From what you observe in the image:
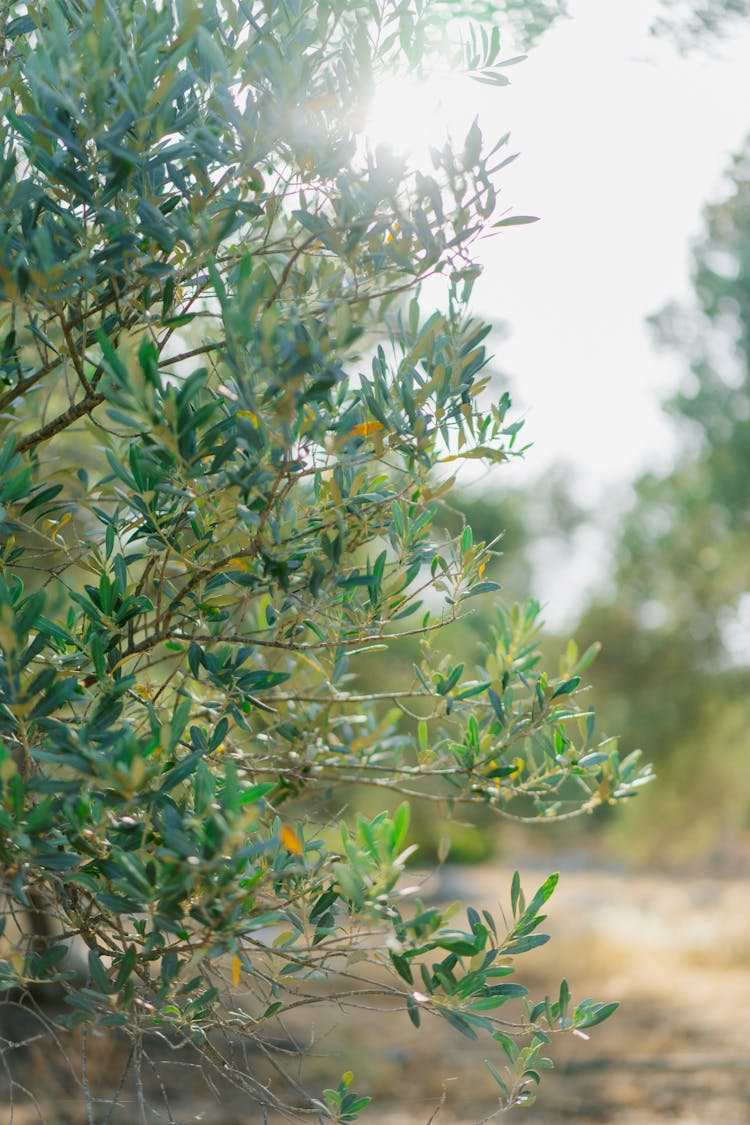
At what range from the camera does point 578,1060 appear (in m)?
8.12

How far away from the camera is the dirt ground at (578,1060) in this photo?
534 centimetres

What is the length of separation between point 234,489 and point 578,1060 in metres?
7.89

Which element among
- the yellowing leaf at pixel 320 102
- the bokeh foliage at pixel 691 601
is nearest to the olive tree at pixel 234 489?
the yellowing leaf at pixel 320 102

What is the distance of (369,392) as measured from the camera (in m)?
1.87

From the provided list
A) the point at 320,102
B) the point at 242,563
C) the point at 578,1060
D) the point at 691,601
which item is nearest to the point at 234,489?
the point at 242,563

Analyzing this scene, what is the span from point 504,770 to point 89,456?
111 inches

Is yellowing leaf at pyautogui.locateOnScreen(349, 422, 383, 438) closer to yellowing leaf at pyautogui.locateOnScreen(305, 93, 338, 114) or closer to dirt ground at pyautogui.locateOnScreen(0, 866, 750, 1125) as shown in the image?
yellowing leaf at pyautogui.locateOnScreen(305, 93, 338, 114)

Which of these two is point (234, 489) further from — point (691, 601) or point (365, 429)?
point (691, 601)

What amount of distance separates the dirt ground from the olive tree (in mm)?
354

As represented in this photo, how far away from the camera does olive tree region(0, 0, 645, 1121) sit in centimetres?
157

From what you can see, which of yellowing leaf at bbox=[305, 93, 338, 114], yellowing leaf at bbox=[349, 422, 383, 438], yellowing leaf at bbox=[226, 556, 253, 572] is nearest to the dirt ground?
yellowing leaf at bbox=[226, 556, 253, 572]

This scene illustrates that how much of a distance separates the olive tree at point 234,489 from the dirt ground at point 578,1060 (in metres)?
0.35

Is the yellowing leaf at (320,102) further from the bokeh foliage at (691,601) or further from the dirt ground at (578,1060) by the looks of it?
the bokeh foliage at (691,601)

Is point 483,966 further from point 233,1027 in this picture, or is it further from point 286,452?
point 286,452
